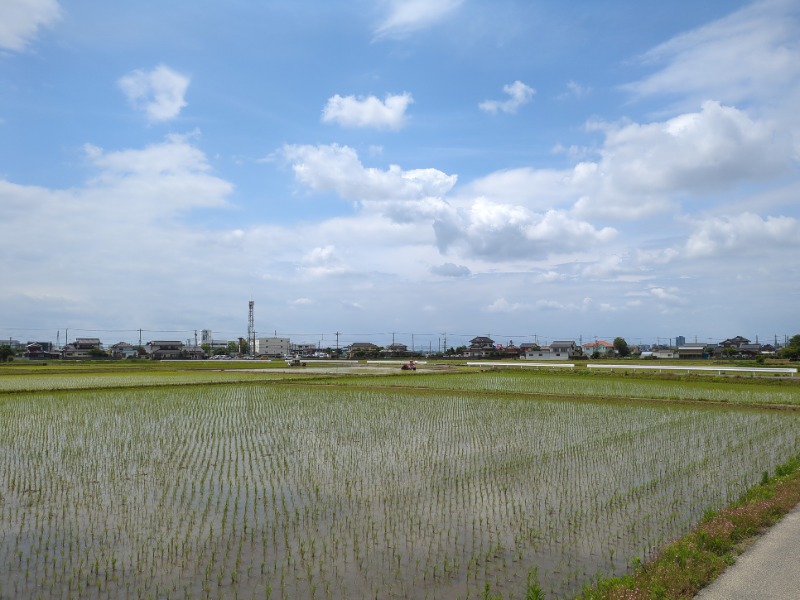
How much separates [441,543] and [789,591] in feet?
10.5

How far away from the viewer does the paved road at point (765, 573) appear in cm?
476

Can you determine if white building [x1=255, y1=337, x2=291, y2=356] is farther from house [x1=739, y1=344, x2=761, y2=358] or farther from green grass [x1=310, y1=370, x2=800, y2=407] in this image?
green grass [x1=310, y1=370, x2=800, y2=407]

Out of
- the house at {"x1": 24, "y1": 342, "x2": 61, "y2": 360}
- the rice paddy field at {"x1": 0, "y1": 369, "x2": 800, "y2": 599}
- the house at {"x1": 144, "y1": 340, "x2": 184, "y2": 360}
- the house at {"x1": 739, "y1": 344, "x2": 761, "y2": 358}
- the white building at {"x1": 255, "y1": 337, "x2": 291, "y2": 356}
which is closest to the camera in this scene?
the rice paddy field at {"x1": 0, "y1": 369, "x2": 800, "y2": 599}

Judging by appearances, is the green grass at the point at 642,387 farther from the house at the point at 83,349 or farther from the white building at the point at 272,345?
the white building at the point at 272,345

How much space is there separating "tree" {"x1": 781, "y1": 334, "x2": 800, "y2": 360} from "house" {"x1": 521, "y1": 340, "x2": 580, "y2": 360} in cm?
3018

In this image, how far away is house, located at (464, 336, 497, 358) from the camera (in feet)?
283

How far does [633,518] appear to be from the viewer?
7180mm

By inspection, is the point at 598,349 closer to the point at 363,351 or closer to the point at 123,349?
the point at 363,351

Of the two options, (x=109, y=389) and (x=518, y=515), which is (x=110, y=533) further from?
(x=109, y=389)

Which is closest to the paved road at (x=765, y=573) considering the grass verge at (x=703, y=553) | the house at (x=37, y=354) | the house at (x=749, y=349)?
the grass verge at (x=703, y=553)

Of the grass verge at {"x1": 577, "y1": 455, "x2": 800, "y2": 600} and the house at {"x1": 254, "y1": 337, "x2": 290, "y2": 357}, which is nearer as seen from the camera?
the grass verge at {"x1": 577, "y1": 455, "x2": 800, "y2": 600}

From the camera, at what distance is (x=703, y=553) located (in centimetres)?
548

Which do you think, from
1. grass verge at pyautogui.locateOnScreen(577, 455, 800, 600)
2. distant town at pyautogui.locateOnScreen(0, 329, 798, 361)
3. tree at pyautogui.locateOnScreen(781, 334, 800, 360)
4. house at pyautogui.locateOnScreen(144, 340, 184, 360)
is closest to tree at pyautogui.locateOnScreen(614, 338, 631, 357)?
distant town at pyautogui.locateOnScreen(0, 329, 798, 361)

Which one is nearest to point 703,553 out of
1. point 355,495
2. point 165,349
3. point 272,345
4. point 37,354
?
point 355,495
